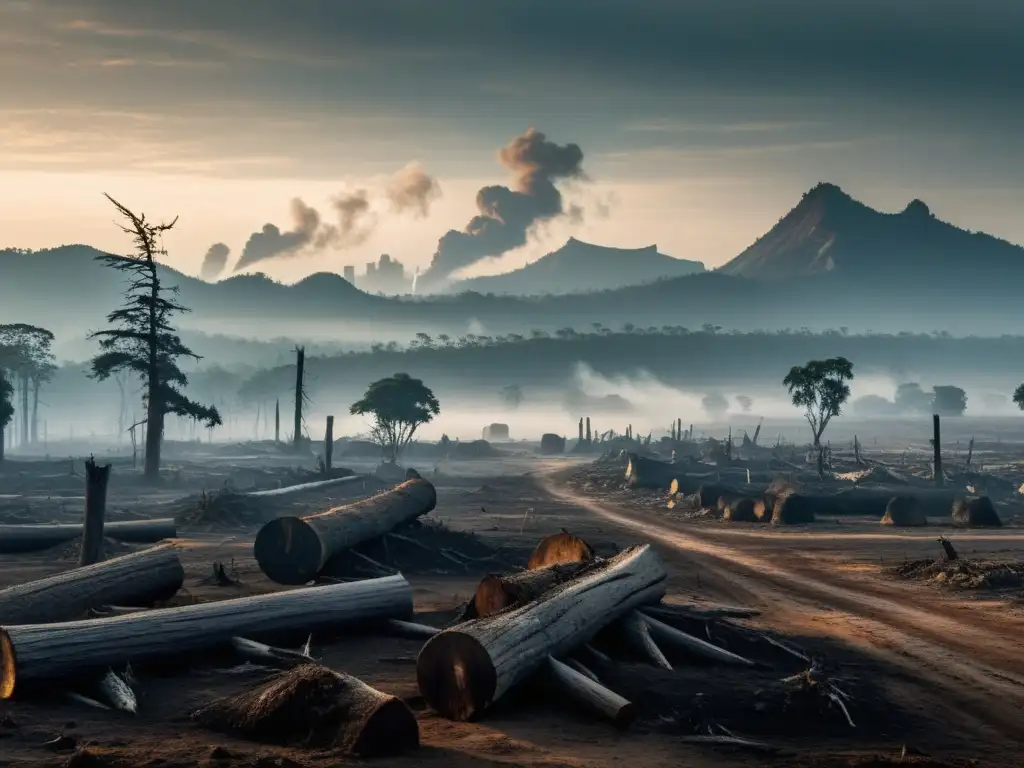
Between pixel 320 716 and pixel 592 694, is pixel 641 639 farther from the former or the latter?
pixel 320 716

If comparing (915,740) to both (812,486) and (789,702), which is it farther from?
(812,486)

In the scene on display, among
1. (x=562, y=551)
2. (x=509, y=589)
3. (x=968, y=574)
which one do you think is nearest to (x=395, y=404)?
(x=968, y=574)

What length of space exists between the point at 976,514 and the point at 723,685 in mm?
30601

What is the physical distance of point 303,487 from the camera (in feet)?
159

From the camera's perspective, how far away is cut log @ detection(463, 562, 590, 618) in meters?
15.4

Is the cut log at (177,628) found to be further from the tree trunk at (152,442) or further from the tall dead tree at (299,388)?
the tree trunk at (152,442)

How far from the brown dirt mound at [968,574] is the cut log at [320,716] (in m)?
16.4

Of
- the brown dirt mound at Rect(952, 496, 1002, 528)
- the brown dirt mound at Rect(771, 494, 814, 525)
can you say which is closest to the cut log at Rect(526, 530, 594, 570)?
the brown dirt mound at Rect(771, 494, 814, 525)

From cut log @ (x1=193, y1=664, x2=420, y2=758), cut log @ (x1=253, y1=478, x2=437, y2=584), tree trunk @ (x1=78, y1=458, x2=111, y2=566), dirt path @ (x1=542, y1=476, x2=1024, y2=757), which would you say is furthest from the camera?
cut log @ (x1=253, y1=478, x2=437, y2=584)

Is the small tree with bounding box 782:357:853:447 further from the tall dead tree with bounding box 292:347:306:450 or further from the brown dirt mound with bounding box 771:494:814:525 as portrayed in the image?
the brown dirt mound with bounding box 771:494:814:525

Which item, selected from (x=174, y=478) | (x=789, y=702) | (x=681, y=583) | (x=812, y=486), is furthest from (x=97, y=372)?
(x=789, y=702)

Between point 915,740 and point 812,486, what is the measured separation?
139ft

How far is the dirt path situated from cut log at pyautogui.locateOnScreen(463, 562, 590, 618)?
4767 millimetres

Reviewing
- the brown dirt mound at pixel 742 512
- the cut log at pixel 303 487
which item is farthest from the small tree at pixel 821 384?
the cut log at pixel 303 487
